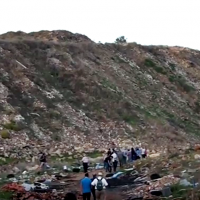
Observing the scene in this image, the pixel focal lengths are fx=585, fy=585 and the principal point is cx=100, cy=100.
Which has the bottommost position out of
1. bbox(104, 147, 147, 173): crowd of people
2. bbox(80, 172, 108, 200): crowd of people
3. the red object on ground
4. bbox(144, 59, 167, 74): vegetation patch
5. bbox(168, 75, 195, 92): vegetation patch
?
bbox(80, 172, 108, 200): crowd of people

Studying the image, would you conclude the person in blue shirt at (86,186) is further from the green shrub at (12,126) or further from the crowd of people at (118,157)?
the green shrub at (12,126)

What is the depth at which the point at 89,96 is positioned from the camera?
52.2m

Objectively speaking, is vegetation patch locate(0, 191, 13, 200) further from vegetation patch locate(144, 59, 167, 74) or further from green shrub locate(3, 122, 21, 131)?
vegetation patch locate(144, 59, 167, 74)

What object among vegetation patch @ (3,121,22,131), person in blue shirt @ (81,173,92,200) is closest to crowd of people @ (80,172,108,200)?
person in blue shirt @ (81,173,92,200)

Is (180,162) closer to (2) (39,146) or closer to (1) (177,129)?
(2) (39,146)

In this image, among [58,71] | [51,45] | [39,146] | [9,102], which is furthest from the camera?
[51,45]

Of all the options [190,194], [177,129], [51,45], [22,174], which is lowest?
[190,194]

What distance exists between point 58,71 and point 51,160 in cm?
1752

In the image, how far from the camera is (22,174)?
31562 mm

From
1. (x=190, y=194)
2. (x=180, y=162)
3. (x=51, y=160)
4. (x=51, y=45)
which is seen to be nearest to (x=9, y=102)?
(x=51, y=160)

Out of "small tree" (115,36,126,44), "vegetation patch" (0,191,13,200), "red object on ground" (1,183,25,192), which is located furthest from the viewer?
"small tree" (115,36,126,44)

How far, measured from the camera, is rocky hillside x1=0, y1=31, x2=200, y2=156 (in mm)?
43969

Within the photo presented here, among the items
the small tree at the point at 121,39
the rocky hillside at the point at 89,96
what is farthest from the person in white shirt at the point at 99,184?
the small tree at the point at 121,39

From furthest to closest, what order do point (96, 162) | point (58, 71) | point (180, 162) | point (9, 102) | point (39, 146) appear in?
1. point (58, 71)
2. point (9, 102)
3. point (39, 146)
4. point (96, 162)
5. point (180, 162)
